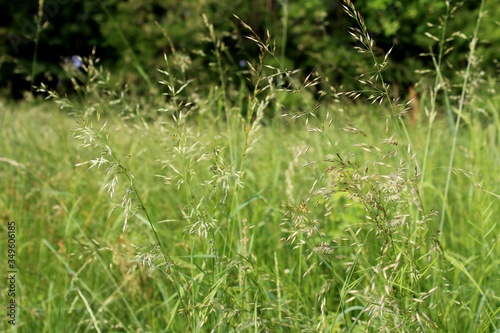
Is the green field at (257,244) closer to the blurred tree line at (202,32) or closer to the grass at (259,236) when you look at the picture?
the grass at (259,236)

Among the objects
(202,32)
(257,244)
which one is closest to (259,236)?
(257,244)

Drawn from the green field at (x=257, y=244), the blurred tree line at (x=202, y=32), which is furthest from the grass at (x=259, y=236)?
the blurred tree line at (x=202, y=32)

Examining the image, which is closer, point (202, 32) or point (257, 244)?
point (257, 244)

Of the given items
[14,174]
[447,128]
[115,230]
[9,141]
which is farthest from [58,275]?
[447,128]

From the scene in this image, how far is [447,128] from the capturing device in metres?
3.40

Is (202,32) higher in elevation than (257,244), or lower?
lower

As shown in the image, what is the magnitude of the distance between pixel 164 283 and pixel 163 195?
567 mm

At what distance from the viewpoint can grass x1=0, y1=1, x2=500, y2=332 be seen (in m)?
1.08

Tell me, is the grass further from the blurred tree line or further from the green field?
the blurred tree line

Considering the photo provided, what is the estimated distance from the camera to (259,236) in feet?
6.40

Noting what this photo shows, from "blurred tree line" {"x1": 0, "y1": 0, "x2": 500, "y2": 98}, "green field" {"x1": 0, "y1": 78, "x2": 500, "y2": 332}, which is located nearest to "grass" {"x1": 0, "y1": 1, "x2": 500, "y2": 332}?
"green field" {"x1": 0, "y1": 78, "x2": 500, "y2": 332}

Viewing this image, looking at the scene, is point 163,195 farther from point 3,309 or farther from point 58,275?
point 3,309

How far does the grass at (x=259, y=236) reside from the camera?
108 centimetres

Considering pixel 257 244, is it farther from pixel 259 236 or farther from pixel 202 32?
pixel 202 32
